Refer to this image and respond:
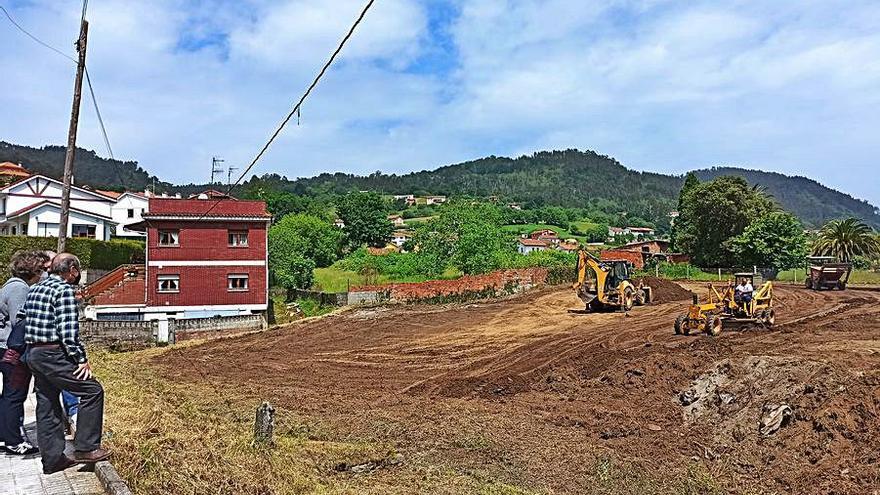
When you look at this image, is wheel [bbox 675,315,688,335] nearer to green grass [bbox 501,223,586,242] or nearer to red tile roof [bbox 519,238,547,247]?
red tile roof [bbox 519,238,547,247]

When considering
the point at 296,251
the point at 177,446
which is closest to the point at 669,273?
the point at 296,251

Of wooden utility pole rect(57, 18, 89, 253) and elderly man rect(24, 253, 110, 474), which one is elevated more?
wooden utility pole rect(57, 18, 89, 253)

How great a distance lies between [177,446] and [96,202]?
2261 inches

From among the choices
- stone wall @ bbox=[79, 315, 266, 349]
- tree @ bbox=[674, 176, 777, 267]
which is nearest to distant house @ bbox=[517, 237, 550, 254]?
tree @ bbox=[674, 176, 777, 267]

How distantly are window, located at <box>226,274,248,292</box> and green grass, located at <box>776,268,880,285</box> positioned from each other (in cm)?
3304

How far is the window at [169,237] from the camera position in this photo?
29719mm

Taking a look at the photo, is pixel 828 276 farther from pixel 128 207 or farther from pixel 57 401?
pixel 128 207

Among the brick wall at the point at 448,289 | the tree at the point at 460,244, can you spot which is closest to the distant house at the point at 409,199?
the tree at the point at 460,244

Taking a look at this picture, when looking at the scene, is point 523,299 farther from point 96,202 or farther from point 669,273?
point 96,202

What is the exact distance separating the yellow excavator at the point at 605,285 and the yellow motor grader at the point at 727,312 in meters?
5.84

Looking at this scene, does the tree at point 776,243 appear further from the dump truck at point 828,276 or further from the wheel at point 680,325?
the wheel at point 680,325

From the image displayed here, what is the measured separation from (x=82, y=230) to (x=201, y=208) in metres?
19.4

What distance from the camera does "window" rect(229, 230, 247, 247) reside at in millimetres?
30797

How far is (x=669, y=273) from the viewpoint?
48062 millimetres
